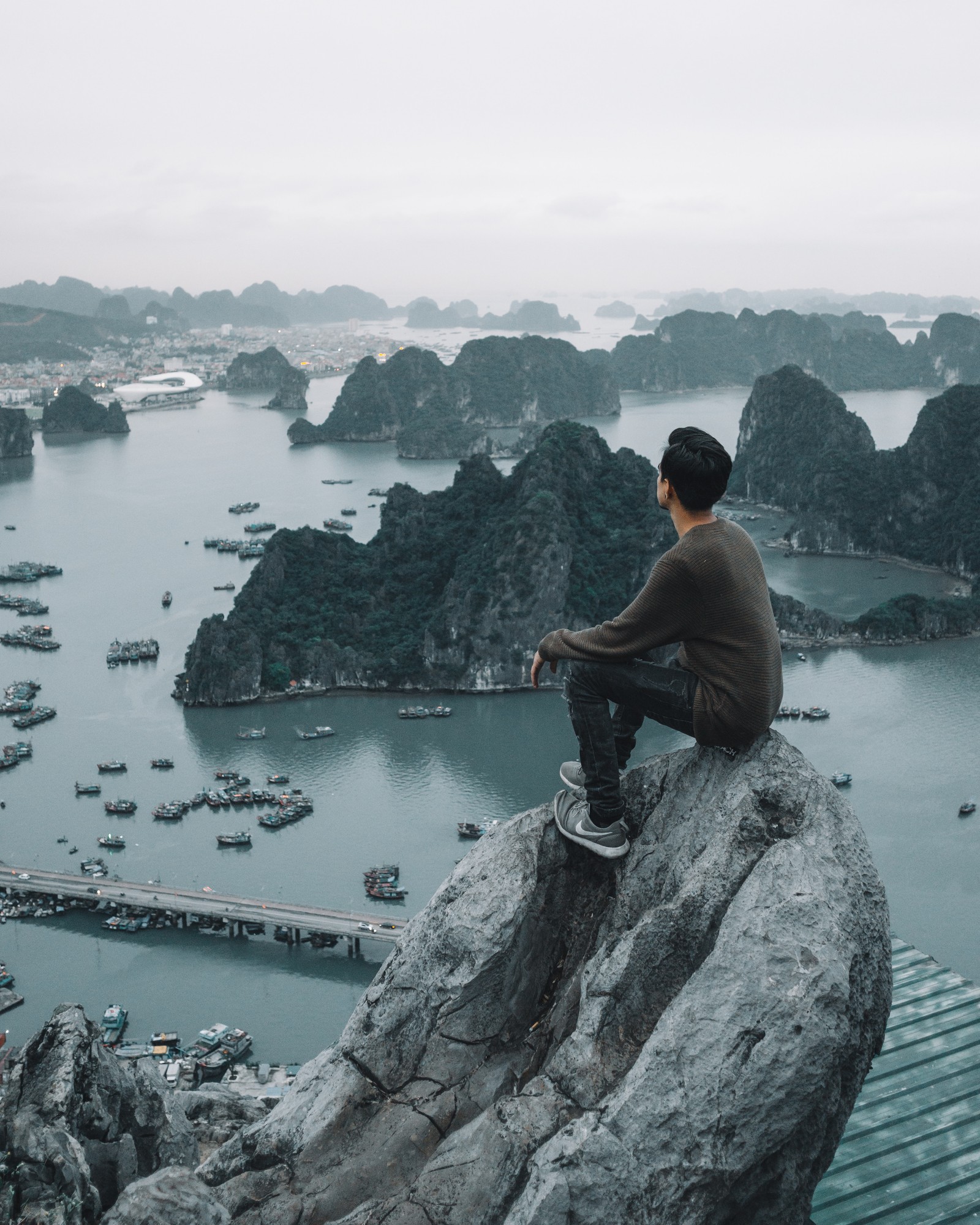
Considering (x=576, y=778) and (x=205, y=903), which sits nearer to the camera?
(x=576, y=778)

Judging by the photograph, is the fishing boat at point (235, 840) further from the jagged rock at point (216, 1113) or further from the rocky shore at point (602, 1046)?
the rocky shore at point (602, 1046)

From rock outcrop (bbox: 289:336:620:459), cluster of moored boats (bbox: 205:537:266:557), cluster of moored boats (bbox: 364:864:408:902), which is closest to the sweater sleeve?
cluster of moored boats (bbox: 364:864:408:902)

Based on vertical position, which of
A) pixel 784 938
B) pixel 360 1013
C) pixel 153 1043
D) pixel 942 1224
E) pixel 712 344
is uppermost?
pixel 712 344

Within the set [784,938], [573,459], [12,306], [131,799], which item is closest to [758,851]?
[784,938]

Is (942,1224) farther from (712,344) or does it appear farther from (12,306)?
(12,306)

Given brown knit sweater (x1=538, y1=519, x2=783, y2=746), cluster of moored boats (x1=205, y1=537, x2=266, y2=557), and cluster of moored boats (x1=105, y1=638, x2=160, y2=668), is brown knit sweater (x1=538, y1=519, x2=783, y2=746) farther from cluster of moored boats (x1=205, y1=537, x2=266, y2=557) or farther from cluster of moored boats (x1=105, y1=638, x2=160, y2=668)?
cluster of moored boats (x1=205, y1=537, x2=266, y2=557)

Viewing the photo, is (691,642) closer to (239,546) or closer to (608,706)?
(608,706)

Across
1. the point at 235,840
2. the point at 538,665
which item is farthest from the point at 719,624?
A: the point at 235,840
